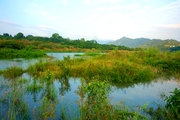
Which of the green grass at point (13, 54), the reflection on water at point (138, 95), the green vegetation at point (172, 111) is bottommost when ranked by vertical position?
the reflection on water at point (138, 95)

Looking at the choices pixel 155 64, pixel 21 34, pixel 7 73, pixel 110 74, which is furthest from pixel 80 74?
pixel 21 34

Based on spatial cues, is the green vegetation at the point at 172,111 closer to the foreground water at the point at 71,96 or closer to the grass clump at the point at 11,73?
the foreground water at the point at 71,96

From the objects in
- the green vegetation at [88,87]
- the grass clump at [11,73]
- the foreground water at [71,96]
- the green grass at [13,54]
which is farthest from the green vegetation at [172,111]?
the green grass at [13,54]

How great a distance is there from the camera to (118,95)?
4.90 metres

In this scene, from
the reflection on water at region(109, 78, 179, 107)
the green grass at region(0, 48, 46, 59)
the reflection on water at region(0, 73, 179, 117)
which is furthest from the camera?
the green grass at region(0, 48, 46, 59)

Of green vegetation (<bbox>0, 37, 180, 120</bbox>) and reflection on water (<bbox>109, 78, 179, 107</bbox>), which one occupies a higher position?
green vegetation (<bbox>0, 37, 180, 120</bbox>)

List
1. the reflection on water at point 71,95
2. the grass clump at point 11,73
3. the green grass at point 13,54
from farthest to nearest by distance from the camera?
the green grass at point 13,54
the grass clump at point 11,73
the reflection on water at point 71,95

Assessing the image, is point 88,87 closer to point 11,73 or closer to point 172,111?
point 172,111

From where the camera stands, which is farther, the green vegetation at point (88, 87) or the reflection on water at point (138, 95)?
the reflection on water at point (138, 95)

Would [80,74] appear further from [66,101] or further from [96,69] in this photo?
[66,101]

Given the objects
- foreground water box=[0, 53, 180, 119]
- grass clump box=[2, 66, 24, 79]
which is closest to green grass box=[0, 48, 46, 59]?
grass clump box=[2, 66, 24, 79]

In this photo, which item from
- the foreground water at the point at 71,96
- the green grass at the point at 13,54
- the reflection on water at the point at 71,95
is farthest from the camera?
the green grass at the point at 13,54

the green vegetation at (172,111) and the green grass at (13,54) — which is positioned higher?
the green grass at (13,54)

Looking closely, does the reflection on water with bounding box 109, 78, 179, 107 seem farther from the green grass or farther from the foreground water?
the green grass
